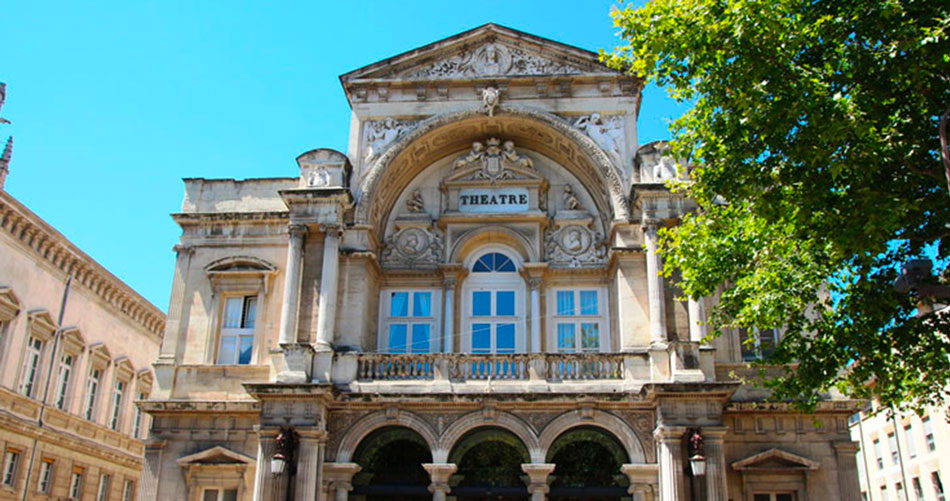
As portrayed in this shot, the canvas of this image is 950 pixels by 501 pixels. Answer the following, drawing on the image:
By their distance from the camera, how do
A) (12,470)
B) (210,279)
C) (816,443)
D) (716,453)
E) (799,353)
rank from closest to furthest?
(799,353) < (716,453) < (816,443) < (210,279) < (12,470)

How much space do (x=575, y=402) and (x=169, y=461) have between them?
10.1 meters

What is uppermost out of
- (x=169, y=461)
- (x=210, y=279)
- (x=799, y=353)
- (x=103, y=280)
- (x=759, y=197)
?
(x=103, y=280)

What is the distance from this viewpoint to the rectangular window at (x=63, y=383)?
30.4 m

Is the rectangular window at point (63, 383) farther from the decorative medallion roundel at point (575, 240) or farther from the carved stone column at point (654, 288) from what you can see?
the carved stone column at point (654, 288)

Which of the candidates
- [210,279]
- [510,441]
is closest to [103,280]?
[210,279]

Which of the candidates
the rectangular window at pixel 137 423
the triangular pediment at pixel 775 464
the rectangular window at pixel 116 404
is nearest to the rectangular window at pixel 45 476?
the rectangular window at pixel 116 404

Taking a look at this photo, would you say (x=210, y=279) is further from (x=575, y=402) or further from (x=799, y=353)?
(x=799, y=353)

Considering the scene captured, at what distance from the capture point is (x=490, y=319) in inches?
904

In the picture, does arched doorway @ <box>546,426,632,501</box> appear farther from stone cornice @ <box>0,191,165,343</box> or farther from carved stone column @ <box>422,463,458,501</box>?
stone cornice @ <box>0,191,165,343</box>

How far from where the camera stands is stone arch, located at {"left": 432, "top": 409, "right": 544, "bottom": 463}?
63.7 feet

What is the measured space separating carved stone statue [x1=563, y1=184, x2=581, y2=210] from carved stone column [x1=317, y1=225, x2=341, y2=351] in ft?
21.8

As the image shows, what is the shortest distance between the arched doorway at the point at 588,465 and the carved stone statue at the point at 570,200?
6802 millimetres

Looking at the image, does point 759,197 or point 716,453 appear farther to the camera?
point 716,453

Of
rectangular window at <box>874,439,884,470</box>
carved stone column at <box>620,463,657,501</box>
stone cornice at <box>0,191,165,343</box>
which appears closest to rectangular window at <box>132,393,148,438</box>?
stone cornice at <box>0,191,165,343</box>
